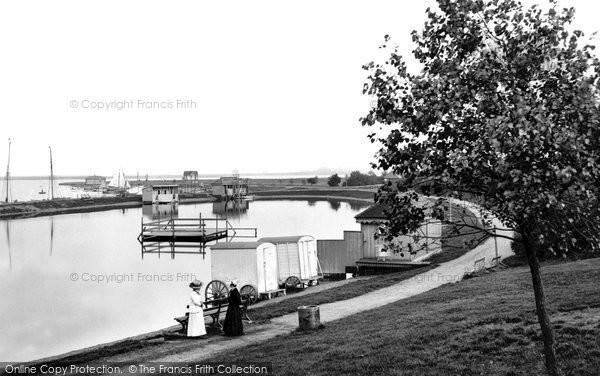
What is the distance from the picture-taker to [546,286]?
15773 mm

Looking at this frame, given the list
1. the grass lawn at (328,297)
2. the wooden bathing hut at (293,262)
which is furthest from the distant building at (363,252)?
the wooden bathing hut at (293,262)

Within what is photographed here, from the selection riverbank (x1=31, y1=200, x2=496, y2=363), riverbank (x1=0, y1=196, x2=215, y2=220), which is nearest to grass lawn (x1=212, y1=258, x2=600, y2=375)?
riverbank (x1=31, y1=200, x2=496, y2=363)

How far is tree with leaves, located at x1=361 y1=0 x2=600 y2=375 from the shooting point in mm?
6195

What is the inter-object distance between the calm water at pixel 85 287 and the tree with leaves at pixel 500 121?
20675 millimetres

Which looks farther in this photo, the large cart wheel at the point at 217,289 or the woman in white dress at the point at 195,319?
the large cart wheel at the point at 217,289

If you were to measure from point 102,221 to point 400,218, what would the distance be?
90.0 metres

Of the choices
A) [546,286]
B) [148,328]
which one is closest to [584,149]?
[546,286]

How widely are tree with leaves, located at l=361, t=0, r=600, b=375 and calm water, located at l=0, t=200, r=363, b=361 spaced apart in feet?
67.8

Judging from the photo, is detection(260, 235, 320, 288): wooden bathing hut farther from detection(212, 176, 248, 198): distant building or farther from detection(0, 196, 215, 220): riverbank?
detection(212, 176, 248, 198): distant building

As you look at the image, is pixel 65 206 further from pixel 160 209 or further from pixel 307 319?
pixel 307 319

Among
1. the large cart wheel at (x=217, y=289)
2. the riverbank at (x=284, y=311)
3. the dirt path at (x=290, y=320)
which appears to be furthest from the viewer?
the large cart wheel at (x=217, y=289)

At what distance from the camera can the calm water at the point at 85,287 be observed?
26234 millimetres

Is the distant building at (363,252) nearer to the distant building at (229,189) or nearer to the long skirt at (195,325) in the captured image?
the long skirt at (195,325)

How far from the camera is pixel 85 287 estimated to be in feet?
126
